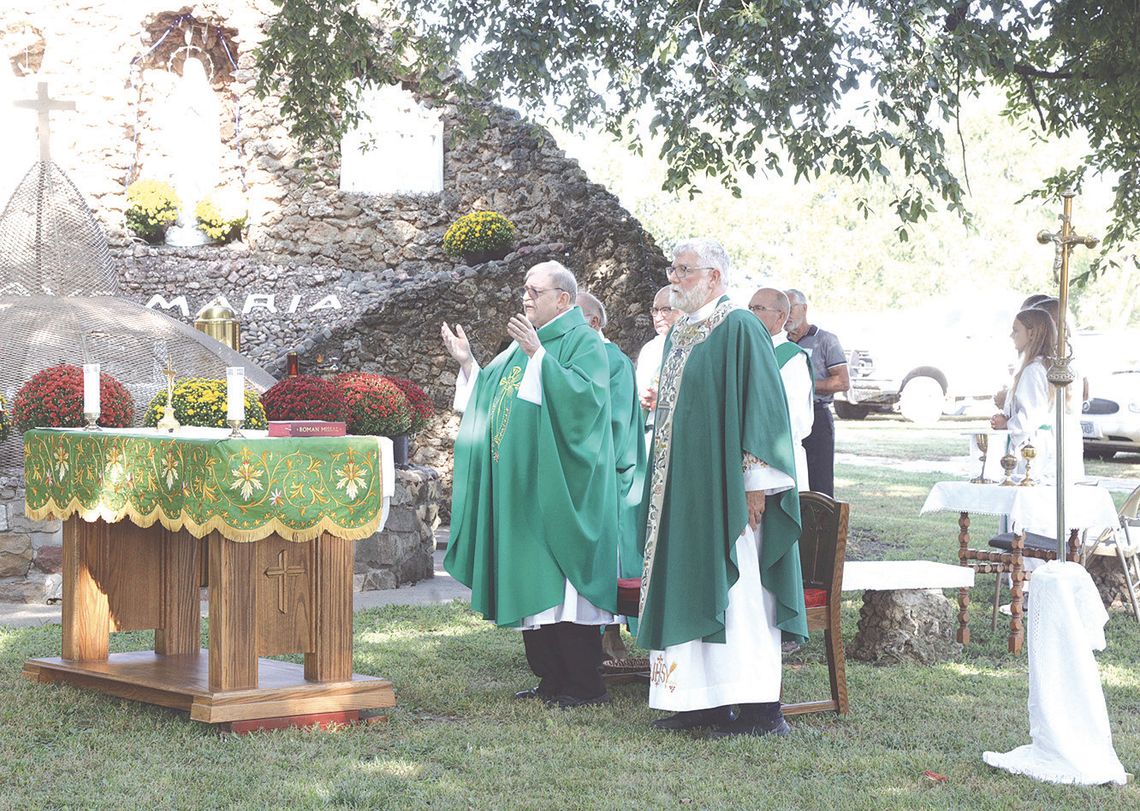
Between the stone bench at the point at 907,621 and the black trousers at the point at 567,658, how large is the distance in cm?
147

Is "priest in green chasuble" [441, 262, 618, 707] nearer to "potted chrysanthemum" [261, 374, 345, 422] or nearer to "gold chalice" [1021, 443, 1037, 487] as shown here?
"gold chalice" [1021, 443, 1037, 487]

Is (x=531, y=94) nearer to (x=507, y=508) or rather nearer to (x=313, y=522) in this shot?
(x=507, y=508)

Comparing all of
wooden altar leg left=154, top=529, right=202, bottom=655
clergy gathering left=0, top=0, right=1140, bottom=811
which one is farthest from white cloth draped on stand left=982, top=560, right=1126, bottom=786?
wooden altar leg left=154, top=529, right=202, bottom=655

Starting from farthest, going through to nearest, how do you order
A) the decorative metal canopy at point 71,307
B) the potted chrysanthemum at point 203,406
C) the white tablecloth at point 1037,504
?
the decorative metal canopy at point 71,307, the potted chrysanthemum at point 203,406, the white tablecloth at point 1037,504

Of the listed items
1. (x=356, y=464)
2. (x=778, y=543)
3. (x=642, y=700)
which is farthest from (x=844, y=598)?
(x=356, y=464)

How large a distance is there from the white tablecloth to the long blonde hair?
2.80 feet

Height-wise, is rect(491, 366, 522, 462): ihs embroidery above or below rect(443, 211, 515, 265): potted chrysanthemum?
below

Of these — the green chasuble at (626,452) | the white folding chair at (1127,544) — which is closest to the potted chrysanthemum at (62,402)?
the green chasuble at (626,452)

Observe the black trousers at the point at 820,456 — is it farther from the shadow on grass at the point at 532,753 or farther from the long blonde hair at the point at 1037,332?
the shadow on grass at the point at 532,753

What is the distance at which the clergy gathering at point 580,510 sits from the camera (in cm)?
476

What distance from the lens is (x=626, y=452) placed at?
6383 millimetres

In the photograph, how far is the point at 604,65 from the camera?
34.6 ft

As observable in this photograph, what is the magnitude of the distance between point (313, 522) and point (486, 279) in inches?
360

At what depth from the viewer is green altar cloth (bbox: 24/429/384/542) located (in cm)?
501
